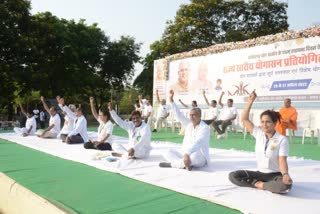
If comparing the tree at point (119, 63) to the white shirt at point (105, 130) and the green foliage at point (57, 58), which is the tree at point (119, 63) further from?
the white shirt at point (105, 130)

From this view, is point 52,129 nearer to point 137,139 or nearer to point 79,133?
point 79,133

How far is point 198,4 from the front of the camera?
73.2 feet

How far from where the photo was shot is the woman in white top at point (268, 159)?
379 centimetres

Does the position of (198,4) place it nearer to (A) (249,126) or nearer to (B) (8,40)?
(B) (8,40)

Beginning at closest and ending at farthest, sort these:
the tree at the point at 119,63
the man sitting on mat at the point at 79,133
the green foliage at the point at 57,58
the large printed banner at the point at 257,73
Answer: the man sitting on mat at the point at 79,133 → the large printed banner at the point at 257,73 → the green foliage at the point at 57,58 → the tree at the point at 119,63

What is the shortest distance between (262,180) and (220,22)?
19793mm

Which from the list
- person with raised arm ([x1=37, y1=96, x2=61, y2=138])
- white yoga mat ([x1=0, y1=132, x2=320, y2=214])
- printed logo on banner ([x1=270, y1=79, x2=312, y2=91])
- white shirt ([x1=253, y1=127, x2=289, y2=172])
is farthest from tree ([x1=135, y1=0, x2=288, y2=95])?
white shirt ([x1=253, y1=127, x2=289, y2=172])

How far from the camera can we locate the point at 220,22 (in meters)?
22.7

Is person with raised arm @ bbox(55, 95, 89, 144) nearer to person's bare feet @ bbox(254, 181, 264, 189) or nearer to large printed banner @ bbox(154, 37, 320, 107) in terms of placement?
person's bare feet @ bbox(254, 181, 264, 189)

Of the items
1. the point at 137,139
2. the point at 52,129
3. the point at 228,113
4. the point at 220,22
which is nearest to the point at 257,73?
the point at 228,113

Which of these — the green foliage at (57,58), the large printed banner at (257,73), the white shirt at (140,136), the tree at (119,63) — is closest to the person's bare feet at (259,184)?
the white shirt at (140,136)

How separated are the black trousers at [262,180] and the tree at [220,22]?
61.4 ft

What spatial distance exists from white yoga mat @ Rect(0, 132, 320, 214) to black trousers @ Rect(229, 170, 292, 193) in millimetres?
63

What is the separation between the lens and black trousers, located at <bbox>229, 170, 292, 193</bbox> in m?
3.72
